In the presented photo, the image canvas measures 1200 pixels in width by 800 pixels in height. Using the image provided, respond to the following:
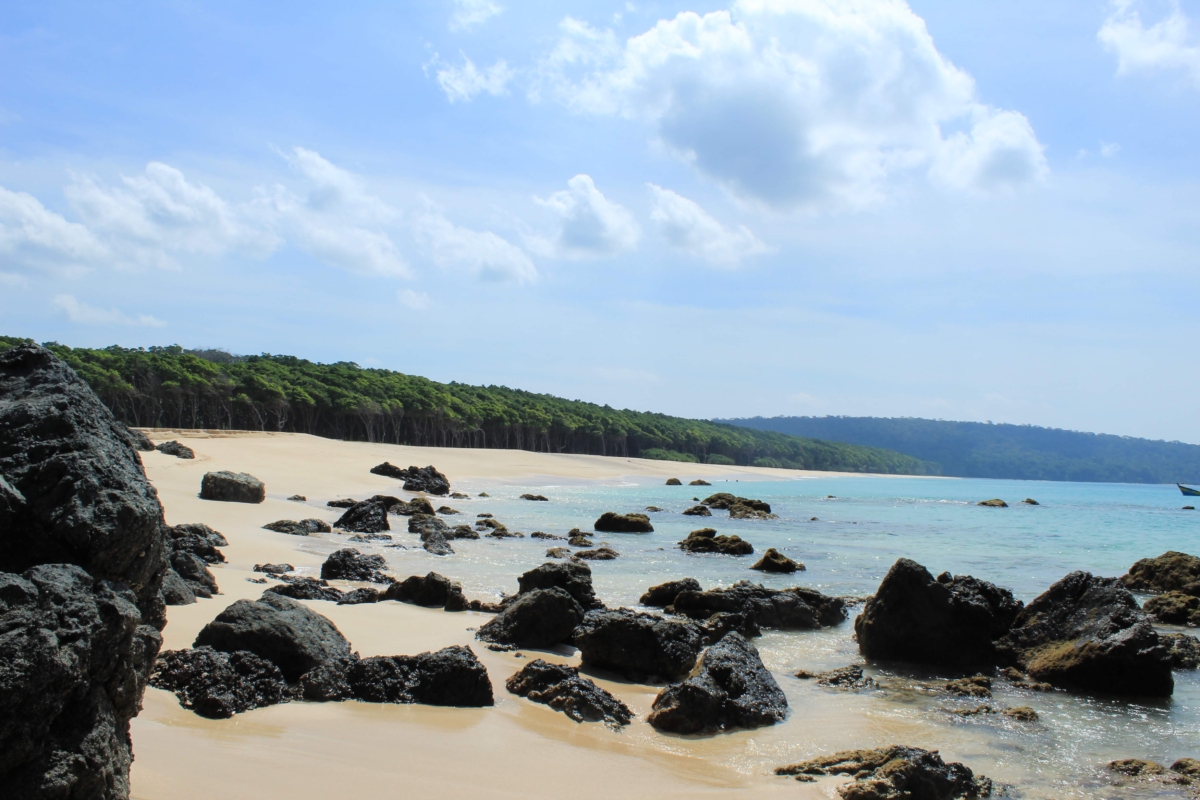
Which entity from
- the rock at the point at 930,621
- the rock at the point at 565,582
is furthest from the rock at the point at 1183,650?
the rock at the point at 565,582

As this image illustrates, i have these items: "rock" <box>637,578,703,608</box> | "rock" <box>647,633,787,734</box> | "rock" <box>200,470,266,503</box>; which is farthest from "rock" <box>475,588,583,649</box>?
"rock" <box>200,470,266,503</box>

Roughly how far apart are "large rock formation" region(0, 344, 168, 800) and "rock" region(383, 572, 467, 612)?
6.59 metres

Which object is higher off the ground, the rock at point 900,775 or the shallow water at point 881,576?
the rock at point 900,775

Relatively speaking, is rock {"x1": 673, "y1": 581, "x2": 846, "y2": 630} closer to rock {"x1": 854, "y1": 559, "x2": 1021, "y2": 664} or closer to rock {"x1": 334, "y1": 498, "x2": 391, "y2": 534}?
rock {"x1": 854, "y1": 559, "x2": 1021, "y2": 664}

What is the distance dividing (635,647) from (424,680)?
2589mm

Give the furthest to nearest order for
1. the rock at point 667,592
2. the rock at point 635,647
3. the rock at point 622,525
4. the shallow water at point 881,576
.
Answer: the rock at point 622,525, the rock at point 667,592, the rock at point 635,647, the shallow water at point 881,576

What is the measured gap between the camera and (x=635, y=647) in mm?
8312

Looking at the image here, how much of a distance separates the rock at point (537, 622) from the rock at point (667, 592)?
130 inches

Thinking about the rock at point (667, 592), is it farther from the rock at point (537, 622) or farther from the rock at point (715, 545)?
the rock at point (715, 545)

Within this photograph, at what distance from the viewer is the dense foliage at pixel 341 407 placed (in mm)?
59969

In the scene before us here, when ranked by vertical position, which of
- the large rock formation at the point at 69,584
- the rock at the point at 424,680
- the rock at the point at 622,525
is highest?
the large rock formation at the point at 69,584

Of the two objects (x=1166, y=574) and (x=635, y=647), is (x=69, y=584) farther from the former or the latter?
(x=1166, y=574)

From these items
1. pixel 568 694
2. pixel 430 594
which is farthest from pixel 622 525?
pixel 568 694

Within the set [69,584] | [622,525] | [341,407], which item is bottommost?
[622,525]
